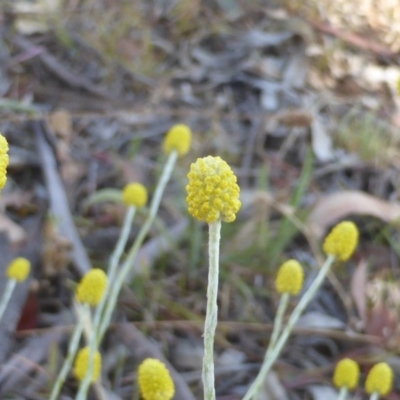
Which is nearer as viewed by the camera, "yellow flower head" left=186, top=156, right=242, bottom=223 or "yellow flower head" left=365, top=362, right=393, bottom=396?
"yellow flower head" left=186, top=156, right=242, bottom=223

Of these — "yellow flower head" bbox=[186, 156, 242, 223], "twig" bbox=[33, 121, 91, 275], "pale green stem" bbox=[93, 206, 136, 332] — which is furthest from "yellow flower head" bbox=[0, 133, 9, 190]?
"twig" bbox=[33, 121, 91, 275]

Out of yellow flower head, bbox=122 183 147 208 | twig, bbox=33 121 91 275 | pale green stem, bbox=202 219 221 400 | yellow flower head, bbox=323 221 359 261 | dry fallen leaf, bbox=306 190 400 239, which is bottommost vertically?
dry fallen leaf, bbox=306 190 400 239

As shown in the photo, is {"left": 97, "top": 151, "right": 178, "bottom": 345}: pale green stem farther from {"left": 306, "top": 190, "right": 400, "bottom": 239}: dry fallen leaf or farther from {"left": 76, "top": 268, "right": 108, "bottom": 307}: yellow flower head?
{"left": 306, "top": 190, "right": 400, "bottom": 239}: dry fallen leaf

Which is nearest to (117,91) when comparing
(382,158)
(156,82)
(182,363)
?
(156,82)

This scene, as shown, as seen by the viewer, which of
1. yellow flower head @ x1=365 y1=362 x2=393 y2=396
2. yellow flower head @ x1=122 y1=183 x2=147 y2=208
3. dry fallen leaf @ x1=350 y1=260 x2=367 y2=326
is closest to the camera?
yellow flower head @ x1=365 y1=362 x2=393 y2=396

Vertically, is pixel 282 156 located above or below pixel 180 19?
below

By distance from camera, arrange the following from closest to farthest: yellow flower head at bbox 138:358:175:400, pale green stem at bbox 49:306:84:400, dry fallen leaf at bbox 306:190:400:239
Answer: yellow flower head at bbox 138:358:175:400 → pale green stem at bbox 49:306:84:400 → dry fallen leaf at bbox 306:190:400:239

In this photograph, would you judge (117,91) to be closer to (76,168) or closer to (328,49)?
(76,168)

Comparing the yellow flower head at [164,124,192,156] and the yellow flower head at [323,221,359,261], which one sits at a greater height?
the yellow flower head at [164,124,192,156]
